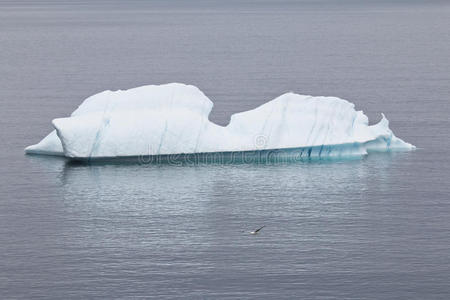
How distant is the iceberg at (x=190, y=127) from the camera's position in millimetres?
65625

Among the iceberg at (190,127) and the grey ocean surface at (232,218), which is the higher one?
the iceberg at (190,127)

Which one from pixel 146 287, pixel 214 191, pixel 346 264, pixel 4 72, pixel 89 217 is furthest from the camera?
pixel 4 72

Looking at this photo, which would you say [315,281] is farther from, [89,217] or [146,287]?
[89,217]

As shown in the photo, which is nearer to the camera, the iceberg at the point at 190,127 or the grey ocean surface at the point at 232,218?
the grey ocean surface at the point at 232,218

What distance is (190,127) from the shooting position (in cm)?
6575

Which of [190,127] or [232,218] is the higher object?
[190,127]

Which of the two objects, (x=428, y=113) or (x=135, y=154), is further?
(x=428, y=113)

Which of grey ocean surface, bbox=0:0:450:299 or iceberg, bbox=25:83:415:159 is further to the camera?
iceberg, bbox=25:83:415:159

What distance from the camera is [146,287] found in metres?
45.2

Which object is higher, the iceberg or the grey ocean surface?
the iceberg

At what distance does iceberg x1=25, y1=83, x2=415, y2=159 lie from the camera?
6562 cm

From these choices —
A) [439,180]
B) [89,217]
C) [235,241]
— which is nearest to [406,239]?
[235,241]

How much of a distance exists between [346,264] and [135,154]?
21532 millimetres

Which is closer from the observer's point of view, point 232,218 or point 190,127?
point 232,218
